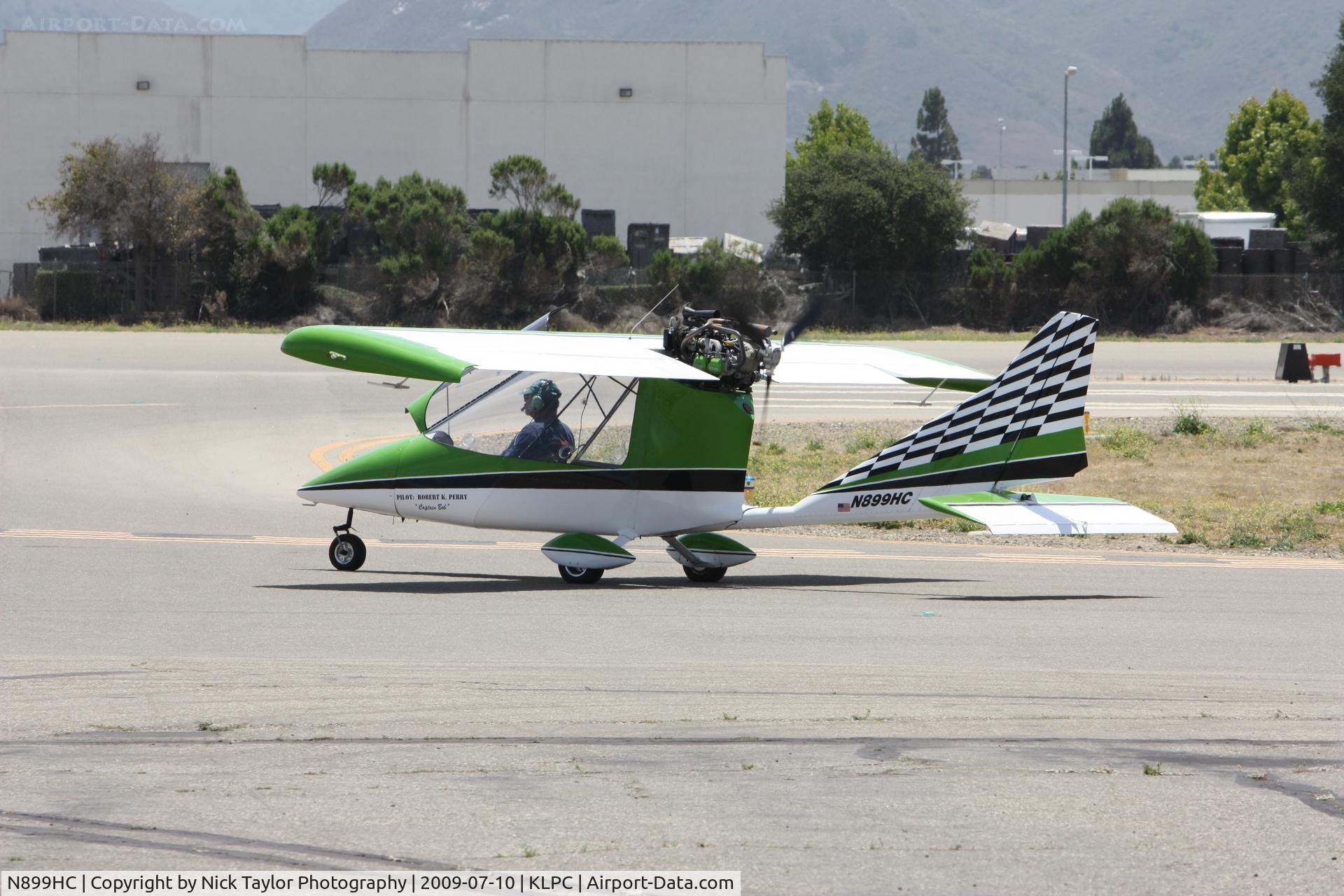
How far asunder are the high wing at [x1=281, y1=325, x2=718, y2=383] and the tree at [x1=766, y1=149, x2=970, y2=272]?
154ft

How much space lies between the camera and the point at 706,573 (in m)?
13.7

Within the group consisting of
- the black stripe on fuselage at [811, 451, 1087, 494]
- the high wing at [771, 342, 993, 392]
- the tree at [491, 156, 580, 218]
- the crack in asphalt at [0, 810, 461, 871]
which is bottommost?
the crack in asphalt at [0, 810, 461, 871]

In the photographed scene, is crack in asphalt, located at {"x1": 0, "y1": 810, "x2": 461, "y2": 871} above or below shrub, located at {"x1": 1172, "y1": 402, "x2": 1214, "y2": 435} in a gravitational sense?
below

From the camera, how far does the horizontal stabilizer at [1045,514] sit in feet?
39.8

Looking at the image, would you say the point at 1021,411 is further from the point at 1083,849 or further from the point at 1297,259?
the point at 1297,259

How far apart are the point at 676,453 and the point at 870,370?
2.24m

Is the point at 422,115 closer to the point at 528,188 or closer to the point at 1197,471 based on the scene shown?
the point at 528,188

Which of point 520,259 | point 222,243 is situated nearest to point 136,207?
point 222,243

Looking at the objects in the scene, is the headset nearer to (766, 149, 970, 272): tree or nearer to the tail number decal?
→ the tail number decal

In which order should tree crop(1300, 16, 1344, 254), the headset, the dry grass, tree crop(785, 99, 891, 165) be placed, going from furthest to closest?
tree crop(785, 99, 891, 165) < tree crop(1300, 16, 1344, 254) < the dry grass < the headset

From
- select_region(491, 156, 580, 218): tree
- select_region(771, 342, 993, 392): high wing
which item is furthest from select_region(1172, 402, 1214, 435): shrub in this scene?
select_region(491, 156, 580, 218): tree

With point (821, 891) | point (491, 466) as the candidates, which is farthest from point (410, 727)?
point (491, 466)

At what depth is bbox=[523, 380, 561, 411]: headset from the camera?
43.2 ft

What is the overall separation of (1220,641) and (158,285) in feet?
162
